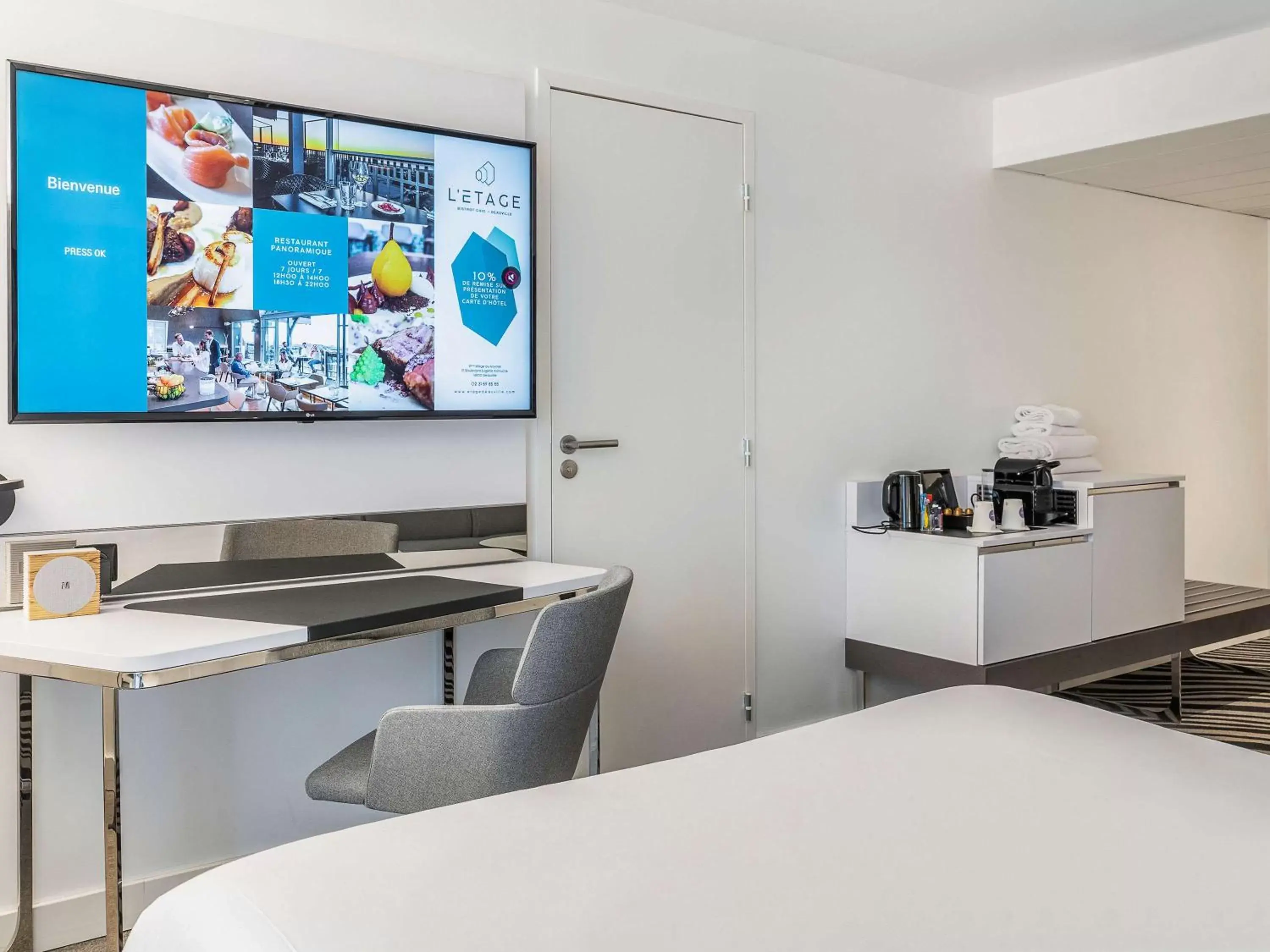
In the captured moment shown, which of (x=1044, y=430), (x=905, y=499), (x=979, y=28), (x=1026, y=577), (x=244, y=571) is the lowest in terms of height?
(x=1026, y=577)

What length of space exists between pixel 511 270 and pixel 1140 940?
223 cm

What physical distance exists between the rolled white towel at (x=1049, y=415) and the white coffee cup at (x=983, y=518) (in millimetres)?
832

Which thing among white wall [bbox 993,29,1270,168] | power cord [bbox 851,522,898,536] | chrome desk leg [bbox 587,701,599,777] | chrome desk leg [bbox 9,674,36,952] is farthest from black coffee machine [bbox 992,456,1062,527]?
chrome desk leg [bbox 9,674,36,952]

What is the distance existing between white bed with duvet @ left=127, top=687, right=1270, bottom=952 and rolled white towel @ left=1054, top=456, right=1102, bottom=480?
2.63 m

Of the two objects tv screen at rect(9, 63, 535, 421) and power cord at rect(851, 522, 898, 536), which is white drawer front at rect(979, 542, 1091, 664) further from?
tv screen at rect(9, 63, 535, 421)

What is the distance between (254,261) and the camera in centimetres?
246

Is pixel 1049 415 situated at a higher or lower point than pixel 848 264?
lower

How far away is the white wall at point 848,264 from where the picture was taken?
2.93m

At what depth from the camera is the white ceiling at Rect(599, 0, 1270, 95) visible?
3264 millimetres

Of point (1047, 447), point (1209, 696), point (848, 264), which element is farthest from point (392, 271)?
point (1209, 696)

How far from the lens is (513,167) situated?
288 cm

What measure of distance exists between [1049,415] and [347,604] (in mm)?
3104

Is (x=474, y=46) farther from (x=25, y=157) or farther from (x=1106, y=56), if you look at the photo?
(x=1106, y=56)

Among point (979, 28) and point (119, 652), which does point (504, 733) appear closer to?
point (119, 652)
